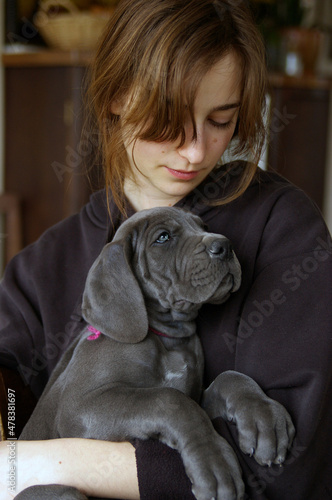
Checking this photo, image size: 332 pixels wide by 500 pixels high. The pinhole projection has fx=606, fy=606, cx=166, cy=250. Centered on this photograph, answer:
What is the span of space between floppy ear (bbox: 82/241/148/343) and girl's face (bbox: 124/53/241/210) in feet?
0.92

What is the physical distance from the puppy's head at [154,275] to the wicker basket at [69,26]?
2.01 meters

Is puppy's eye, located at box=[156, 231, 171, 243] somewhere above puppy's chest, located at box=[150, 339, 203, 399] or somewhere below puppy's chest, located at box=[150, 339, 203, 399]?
above

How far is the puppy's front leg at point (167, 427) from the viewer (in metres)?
1.17

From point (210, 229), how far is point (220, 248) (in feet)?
0.92

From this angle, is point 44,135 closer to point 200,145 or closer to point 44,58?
point 44,58

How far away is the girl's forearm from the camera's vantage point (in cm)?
131

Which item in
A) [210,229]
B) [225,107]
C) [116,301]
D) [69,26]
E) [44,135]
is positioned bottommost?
[116,301]

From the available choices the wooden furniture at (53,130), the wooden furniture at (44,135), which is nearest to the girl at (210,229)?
the wooden furniture at (53,130)

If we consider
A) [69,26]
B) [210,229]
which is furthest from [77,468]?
[69,26]

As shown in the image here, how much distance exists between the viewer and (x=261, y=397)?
1316 millimetres

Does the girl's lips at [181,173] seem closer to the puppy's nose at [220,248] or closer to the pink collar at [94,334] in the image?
the puppy's nose at [220,248]

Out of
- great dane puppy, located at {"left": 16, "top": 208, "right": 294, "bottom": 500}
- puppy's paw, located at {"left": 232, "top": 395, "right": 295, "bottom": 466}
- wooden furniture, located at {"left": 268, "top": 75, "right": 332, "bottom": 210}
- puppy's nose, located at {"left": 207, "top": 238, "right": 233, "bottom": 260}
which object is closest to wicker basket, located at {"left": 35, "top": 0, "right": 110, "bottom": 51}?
wooden furniture, located at {"left": 268, "top": 75, "right": 332, "bottom": 210}

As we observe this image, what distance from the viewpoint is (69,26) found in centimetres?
335

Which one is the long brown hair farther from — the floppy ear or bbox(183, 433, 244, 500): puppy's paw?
bbox(183, 433, 244, 500): puppy's paw
